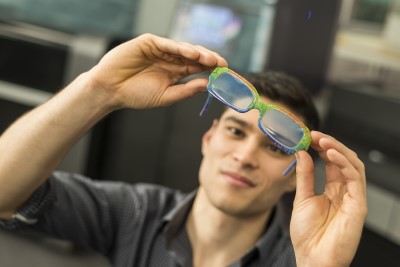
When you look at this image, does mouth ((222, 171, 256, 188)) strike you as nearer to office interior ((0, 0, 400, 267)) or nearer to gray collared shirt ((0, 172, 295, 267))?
gray collared shirt ((0, 172, 295, 267))

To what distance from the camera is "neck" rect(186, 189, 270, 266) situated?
102 cm

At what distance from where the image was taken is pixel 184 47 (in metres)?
0.78

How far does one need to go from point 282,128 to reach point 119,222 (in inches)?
18.3

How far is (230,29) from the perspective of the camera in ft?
7.55

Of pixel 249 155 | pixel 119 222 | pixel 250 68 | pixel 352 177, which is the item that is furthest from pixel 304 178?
pixel 250 68

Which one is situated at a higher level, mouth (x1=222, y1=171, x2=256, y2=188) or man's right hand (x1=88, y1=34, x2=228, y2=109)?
man's right hand (x1=88, y1=34, x2=228, y2=109)

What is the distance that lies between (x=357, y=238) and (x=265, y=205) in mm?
288

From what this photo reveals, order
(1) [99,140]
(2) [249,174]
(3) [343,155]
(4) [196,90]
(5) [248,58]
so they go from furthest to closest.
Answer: (5) [248,58] → (1) [99,140] → (2) [249,174] → (4) [196,90] → (3) [343,155]

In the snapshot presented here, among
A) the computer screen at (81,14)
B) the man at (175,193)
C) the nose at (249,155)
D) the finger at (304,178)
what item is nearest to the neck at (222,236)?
the man at (175,193)

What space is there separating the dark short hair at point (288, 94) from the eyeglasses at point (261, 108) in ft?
0.96

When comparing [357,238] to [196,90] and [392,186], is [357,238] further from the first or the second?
[392,186]

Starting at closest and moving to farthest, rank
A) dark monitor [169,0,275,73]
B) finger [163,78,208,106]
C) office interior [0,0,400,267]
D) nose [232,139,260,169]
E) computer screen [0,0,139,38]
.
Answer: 1. finger [163,78,208,106]
2. nose [232,139,260,169]
3. office interior [0,0,400,267]
4. dark monitor [169,0,275,73]
5. computer screen [0,0,139,38]

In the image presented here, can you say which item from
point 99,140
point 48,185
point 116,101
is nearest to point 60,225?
point 48,185

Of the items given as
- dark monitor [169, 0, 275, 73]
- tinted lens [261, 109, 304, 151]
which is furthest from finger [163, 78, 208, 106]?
dark monitor [169, 0, 275, 73]
